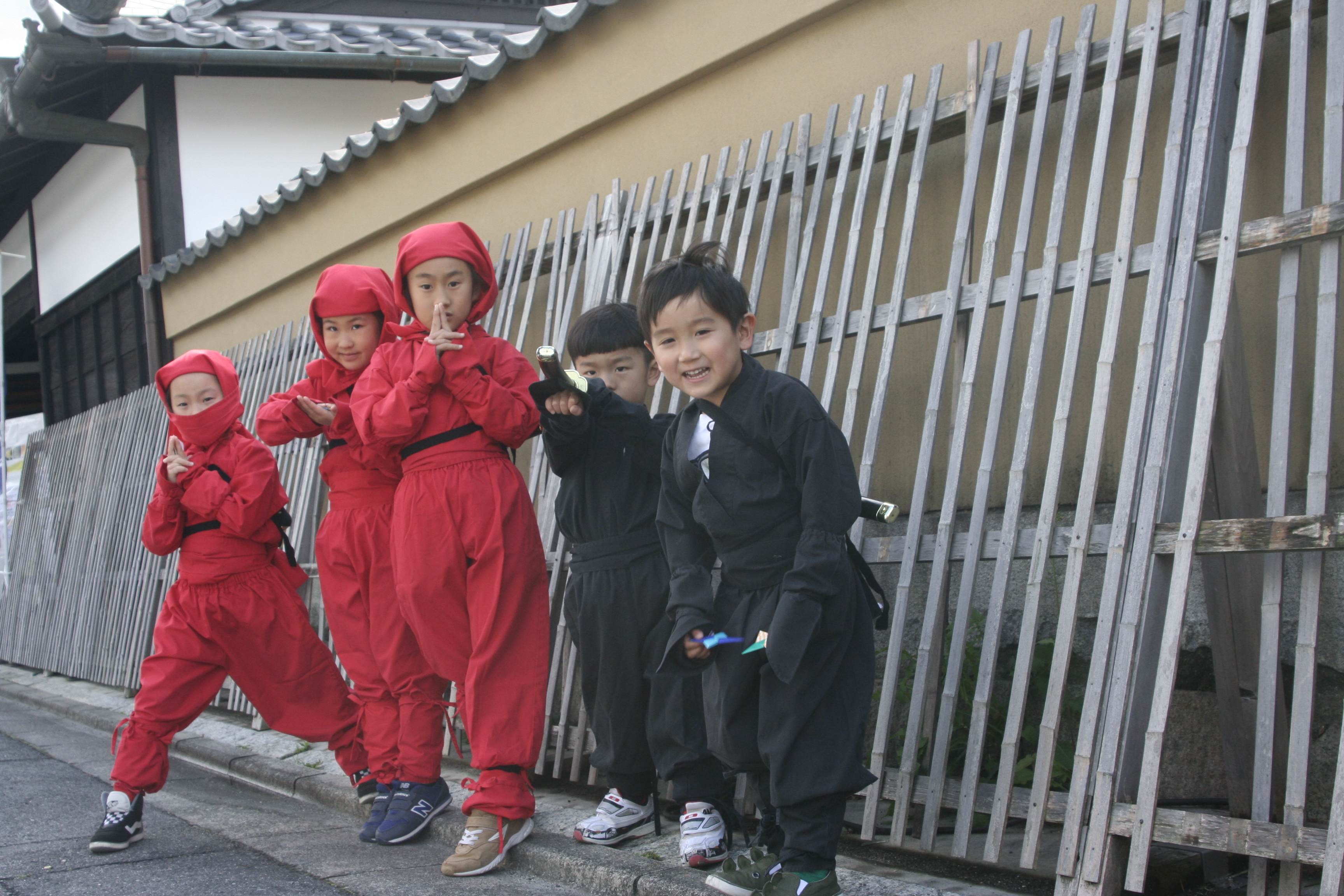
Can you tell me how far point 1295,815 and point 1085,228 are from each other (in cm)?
133

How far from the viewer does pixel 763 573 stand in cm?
243

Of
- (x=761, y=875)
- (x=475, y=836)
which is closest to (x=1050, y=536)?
(x=761, y=875)

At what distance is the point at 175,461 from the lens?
362cm

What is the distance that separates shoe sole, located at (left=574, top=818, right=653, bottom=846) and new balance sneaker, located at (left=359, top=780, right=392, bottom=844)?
0.63 m

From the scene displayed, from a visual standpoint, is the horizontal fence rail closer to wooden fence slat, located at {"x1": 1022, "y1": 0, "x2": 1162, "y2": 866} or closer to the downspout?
wooden fence slat, located at {"x1": 1022, "y1": 0, "x2": 1162, "y2": 866}

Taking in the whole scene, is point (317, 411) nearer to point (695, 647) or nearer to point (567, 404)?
point (567, 404)

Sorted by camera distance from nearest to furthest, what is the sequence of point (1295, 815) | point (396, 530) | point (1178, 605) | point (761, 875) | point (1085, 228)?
1. point (1295, 815)
2. point (1178, 605)
3. point (761, 875)
4. point (1085, 228)
5. point (396, 530)

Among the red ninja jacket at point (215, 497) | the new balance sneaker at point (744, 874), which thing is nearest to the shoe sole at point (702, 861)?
the new balance sneaker at point (744, 874)

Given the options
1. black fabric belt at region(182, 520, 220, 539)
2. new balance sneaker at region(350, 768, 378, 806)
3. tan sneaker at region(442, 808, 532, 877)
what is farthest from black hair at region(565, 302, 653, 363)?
new balance sneaker at region(350, 768, 378, 806)

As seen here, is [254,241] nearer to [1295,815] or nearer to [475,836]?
[475,836]

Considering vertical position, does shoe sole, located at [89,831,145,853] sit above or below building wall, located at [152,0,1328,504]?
below

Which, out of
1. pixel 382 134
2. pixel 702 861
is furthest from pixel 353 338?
pixel 382 134

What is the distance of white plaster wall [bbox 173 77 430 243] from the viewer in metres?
8.59

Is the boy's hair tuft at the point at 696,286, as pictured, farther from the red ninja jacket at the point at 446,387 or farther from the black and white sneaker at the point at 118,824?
the black and white sneaker at the point at 118,824
